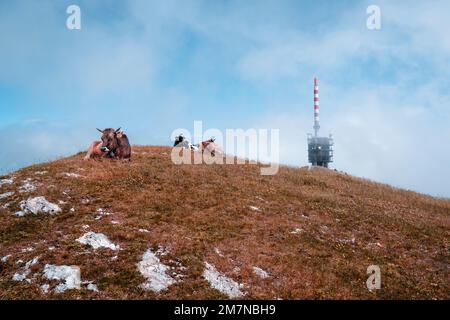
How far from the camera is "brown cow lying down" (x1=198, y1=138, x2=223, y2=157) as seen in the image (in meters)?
48.8

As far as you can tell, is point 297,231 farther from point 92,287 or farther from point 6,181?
point 6,181

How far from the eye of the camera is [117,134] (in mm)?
35000

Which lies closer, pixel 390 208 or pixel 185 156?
pixel 390 208

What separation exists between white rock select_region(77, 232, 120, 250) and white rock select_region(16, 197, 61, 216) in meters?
4.11

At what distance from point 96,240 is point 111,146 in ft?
53.7

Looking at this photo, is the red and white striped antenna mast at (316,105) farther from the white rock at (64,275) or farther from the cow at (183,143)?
the white rock at (64,275)

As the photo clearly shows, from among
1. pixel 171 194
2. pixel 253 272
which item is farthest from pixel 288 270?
pixel 171 194

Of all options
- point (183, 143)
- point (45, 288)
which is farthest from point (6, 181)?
point (183, 143)

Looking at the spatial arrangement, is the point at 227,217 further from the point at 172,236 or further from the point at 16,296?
the point at 16,296

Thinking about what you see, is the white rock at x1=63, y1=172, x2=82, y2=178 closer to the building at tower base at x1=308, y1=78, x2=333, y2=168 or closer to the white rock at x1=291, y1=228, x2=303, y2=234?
the white rock at x1=291, y1=228, x2=303, y2=234

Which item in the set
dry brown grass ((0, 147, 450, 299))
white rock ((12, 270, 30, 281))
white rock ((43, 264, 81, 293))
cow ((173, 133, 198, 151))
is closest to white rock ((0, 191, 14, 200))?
dry brown grass ((0, 147, 450, 299))

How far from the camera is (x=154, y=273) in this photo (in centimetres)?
1684

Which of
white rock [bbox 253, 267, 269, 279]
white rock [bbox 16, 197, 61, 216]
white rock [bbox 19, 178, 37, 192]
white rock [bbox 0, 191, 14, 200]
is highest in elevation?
white rock [bbox 19, 178, 37, 192]
